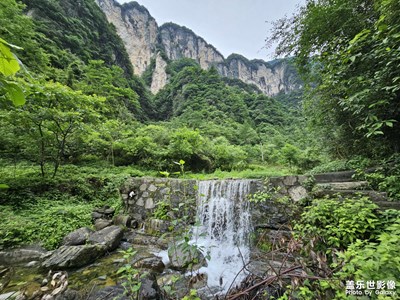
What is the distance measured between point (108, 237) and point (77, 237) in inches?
24.1

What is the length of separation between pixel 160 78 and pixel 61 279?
4156cm

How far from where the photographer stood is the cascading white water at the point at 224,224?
3.51 m

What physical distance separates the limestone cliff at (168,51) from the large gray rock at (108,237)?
3186cm

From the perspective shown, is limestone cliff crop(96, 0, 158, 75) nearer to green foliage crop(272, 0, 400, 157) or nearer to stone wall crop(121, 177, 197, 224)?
stone wall crop(121, 177, 197, 224)

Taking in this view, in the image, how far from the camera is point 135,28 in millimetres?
44188

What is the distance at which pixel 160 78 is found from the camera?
1574 inches

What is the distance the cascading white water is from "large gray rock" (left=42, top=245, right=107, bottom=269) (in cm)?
192

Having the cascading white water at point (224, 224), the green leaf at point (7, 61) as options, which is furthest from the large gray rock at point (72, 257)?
the green leaf at point (7, 61)

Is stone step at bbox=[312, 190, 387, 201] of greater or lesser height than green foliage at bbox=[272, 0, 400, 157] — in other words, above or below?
below

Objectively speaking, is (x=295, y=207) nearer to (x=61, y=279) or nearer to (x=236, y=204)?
(x=236, y=204)

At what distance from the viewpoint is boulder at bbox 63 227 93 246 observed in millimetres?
3779

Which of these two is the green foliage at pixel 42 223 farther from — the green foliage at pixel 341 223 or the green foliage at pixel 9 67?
the green foliage at pixel 341 223

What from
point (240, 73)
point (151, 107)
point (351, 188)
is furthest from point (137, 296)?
point (240, 73)

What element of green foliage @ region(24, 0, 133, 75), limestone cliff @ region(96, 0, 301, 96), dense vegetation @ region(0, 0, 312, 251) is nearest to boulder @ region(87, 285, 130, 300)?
dense vegetation @ region(0, 0, 312, 251)
